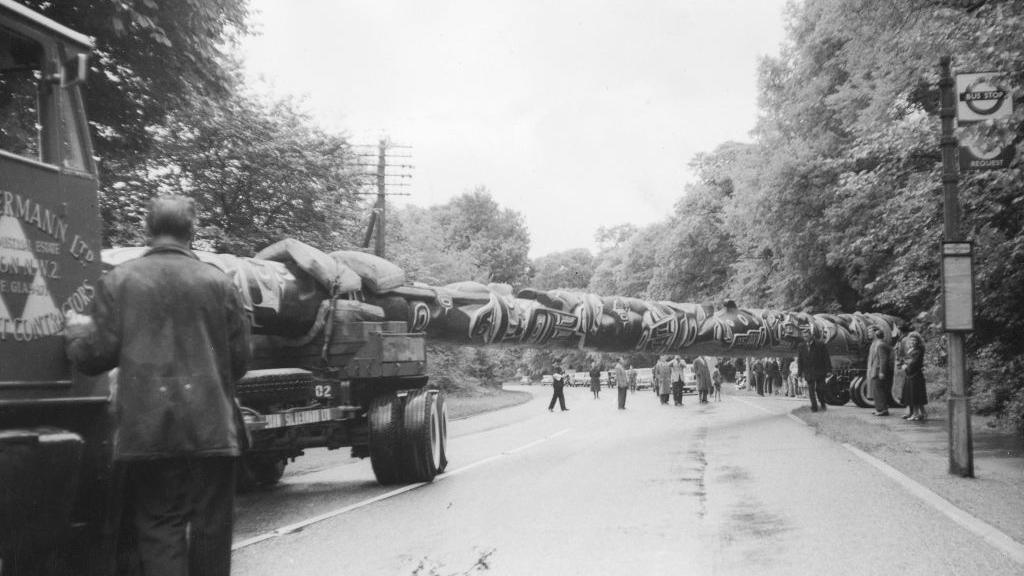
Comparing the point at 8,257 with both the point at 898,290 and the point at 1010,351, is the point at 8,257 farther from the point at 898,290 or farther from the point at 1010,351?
the point at 898,290

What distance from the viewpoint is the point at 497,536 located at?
6836 mm

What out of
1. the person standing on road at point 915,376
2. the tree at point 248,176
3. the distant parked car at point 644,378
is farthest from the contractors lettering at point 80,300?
the distant parked car at point 644,378

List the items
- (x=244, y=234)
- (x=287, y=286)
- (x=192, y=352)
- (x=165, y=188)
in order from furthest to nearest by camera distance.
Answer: (x=244, y=234) → (x=165, y=188) → (x=287, y=286) → (x=192, y=352)

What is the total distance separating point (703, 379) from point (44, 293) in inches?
1161

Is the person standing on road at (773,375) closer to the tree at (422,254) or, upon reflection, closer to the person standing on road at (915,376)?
the tree at (422,254)

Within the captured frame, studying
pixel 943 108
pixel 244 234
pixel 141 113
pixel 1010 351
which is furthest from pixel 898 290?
pixel 244 234

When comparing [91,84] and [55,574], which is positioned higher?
[91,84]

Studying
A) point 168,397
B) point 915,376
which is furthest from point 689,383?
point 168,397

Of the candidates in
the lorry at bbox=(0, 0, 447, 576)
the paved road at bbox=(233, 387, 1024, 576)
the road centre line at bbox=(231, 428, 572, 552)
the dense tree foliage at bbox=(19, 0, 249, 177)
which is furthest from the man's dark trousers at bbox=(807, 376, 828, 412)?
the lorry at bbox=(0, 0, 447, 576)

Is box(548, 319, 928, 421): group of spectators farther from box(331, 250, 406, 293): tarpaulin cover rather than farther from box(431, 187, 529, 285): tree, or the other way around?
box(431, 187, 529, 285): tree

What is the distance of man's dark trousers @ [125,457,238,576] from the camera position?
3.67 m

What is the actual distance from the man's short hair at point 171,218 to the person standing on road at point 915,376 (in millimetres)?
14825

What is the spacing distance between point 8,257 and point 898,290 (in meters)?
15.2

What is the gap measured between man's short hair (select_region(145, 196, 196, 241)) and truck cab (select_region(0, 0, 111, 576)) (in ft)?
1.18
